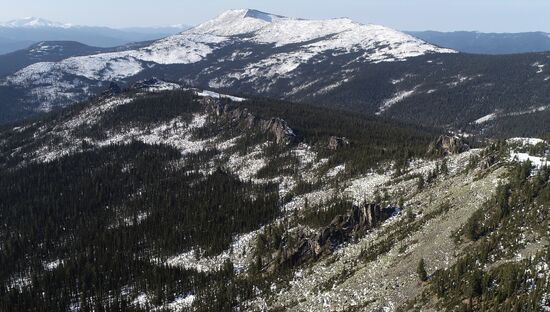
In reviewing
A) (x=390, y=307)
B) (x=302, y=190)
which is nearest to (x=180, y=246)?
(x=302, y=190)

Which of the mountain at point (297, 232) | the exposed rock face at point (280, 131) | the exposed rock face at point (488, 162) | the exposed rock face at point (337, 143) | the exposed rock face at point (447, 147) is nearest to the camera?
the mountain at point (297, 232)

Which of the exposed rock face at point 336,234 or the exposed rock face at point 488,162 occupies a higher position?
the exposed rock face at point 488,162

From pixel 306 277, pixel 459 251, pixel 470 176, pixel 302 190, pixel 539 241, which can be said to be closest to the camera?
pixel 539 241

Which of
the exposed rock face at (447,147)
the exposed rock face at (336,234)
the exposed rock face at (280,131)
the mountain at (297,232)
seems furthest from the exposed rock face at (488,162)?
the exposed rock face at (280,131)

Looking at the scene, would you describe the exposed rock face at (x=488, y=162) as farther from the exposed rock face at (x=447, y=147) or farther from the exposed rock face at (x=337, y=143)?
the exposed rock face at (x=337, y=143)

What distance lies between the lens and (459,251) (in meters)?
63.0

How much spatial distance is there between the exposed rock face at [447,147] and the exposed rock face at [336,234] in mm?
40868

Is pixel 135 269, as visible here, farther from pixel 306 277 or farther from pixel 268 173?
Answer: pixel 268 173

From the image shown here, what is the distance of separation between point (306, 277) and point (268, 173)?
8006 cm

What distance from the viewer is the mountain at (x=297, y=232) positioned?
197 feet

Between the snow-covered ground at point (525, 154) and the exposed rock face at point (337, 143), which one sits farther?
the exposed rock face at point (337, 143)

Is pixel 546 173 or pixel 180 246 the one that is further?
pixel 180 246

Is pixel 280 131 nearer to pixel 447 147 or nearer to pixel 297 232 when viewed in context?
pixel 447 147

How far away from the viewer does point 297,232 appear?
9731cm
